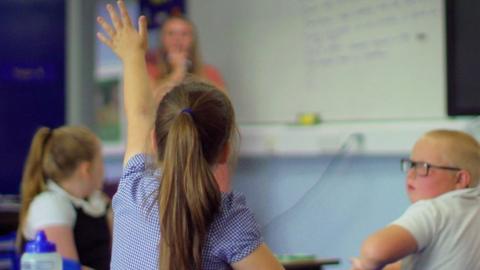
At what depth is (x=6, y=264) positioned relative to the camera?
544 centimetres

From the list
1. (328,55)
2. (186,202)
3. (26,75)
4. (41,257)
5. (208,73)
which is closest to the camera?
(186,202)

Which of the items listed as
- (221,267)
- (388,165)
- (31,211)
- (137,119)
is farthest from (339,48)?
(221,267)

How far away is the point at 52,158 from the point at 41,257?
3.25 feet

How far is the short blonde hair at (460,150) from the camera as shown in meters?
2.13

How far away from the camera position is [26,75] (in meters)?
6.82

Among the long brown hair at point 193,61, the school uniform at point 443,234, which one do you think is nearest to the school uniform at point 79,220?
the school uniform at point 443,234

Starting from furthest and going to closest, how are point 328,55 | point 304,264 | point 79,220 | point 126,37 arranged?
point 328,55 < point 304,264 < point 79,220 < point 126,37

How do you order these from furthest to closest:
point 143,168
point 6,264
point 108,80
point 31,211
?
point 108,80 < point 6,264 < point 31,211 < point 143,168

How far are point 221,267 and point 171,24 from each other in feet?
11.7

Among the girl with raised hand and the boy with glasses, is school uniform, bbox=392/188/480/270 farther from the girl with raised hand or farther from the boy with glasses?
the girl with raised hand

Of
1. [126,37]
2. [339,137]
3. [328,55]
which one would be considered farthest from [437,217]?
[328,55]

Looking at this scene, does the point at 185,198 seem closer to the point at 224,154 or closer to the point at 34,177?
the point at 224,154

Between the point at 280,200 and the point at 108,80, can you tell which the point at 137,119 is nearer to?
the point at 280,200

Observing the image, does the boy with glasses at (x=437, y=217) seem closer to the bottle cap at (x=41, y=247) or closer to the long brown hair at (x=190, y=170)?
the long brown hair at (x=190, y=170)
